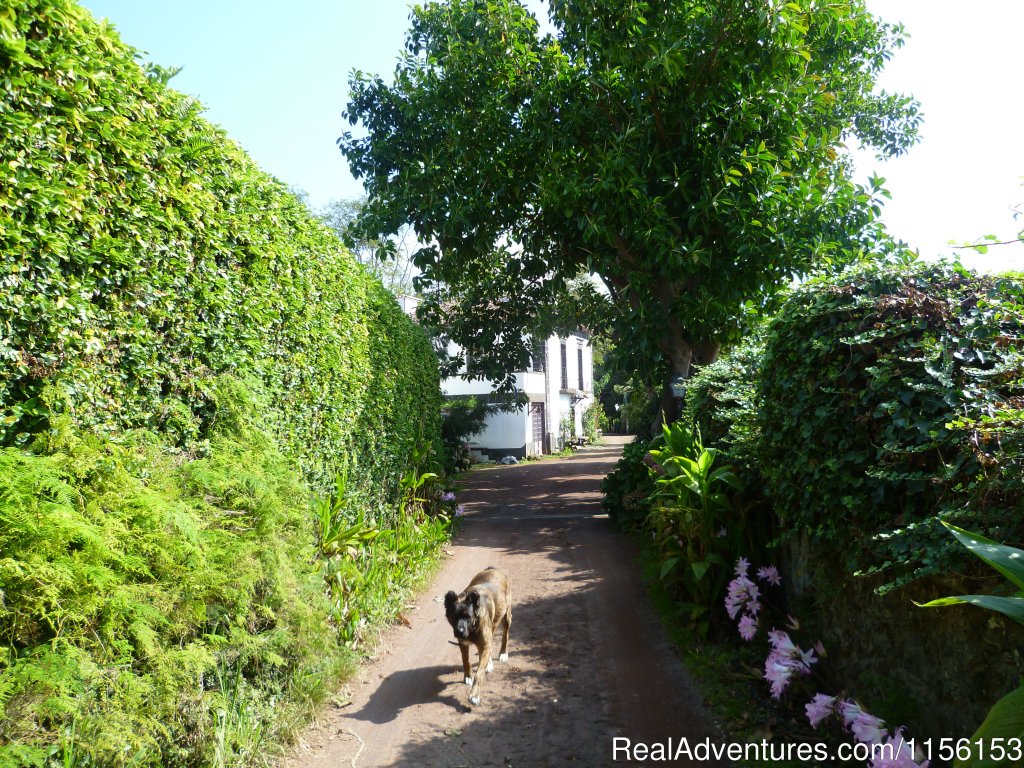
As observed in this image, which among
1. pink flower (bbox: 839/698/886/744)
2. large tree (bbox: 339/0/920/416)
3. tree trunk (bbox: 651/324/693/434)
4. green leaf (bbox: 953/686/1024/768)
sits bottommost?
pink flower (bbox: 839/698/886/744)

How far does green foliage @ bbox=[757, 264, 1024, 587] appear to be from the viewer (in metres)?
3.10

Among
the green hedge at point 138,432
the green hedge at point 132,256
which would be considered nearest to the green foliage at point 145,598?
the green hedge at point 138,432

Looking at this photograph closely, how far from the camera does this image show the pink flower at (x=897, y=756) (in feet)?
9.73

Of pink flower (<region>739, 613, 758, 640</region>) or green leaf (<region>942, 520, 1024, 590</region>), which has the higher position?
green leaf (<region>942, 520, 1024, 590</region>)

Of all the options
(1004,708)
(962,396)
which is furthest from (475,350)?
(1004,708)

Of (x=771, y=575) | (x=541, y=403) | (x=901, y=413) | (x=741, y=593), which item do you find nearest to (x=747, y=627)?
(x=741, y=593)

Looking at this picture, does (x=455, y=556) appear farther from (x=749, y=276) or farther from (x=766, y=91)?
(x=766, y=91)

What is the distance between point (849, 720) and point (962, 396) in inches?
71.3

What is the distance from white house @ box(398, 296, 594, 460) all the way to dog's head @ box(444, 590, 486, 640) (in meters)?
17.8

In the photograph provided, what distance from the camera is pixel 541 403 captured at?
104 feet

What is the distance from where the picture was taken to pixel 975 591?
9.84ft

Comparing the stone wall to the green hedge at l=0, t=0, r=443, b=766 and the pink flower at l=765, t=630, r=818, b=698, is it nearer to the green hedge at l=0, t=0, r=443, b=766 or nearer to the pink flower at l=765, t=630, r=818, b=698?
the pink flower at l=765, t=630, r=818, b=698

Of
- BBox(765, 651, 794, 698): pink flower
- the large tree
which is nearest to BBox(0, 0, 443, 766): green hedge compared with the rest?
BBox(765, 651, 794, 698): pink flower

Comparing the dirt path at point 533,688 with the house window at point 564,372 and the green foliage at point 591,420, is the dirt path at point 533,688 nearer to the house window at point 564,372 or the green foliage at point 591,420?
the house window at point 564,372
